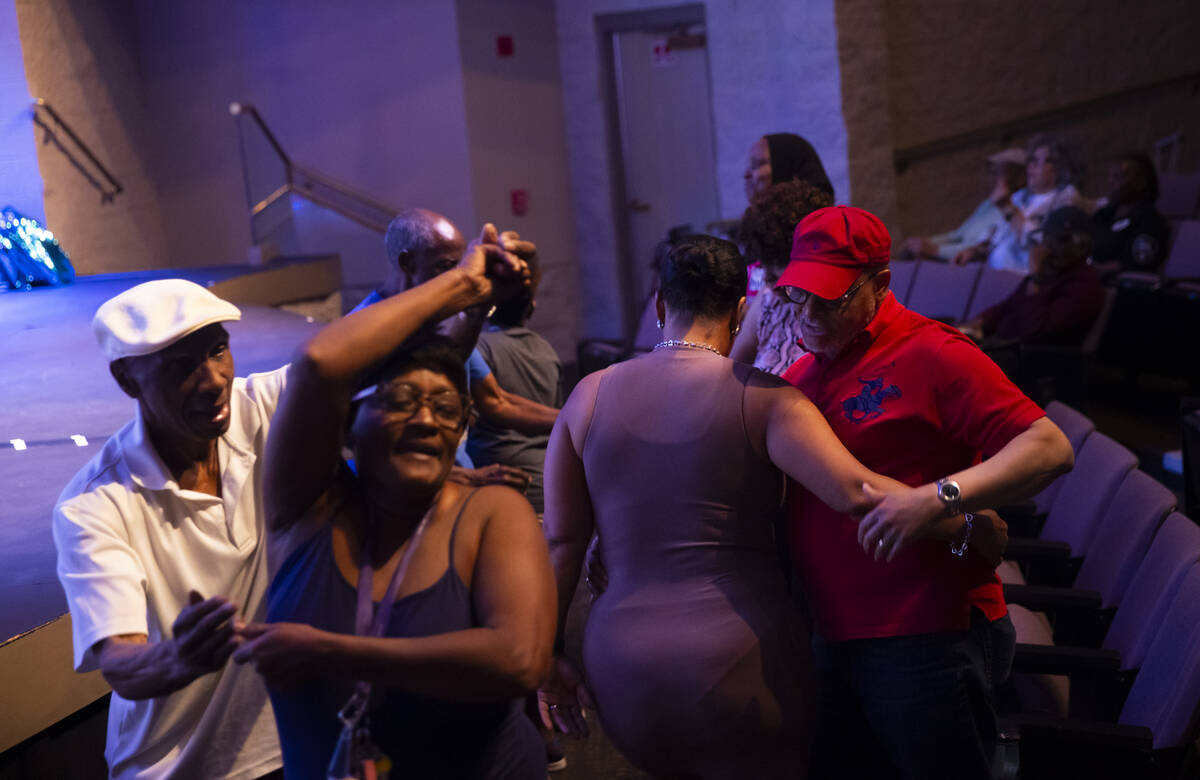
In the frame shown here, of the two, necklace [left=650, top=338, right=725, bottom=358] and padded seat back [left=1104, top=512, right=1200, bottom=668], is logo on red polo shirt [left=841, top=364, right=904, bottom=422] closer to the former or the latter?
necklace [left=650, top=338, right=725, bottom=358]

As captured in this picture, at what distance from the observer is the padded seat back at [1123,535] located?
2572 mm

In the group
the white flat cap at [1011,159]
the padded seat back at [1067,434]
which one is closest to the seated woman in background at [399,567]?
the padded seat back at [1067,434]

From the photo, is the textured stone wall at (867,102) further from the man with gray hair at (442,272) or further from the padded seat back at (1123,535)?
the man with gray hair at (442,272)

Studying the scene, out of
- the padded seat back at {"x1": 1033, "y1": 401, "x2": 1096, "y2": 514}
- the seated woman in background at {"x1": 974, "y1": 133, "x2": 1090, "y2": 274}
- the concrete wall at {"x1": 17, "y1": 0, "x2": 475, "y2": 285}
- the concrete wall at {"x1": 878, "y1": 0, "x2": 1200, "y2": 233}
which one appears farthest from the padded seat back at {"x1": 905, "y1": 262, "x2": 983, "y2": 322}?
the concrete wall at {"x1": 17, "y1": 0, "x2": 475, "y2": 285}

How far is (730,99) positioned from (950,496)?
7.02 metres

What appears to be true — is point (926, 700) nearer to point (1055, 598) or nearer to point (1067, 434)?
point (1055, 598)

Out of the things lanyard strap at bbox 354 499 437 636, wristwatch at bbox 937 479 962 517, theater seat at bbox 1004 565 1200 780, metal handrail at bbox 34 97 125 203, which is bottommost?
theater seat at bbox 1004 565 1200 780

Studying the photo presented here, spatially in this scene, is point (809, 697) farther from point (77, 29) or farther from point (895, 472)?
point (77, 29)

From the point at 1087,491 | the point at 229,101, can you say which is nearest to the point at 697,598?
the point at 1087,491

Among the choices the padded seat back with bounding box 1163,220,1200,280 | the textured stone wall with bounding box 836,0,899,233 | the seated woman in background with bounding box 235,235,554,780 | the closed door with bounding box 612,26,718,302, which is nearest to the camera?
the seated woman in background with bounding box 235,235,554,780

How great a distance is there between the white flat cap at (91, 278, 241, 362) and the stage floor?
855mm

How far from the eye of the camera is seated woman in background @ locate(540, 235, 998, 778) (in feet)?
5.85

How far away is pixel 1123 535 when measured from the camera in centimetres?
269

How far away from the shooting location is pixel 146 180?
28.4 ft
